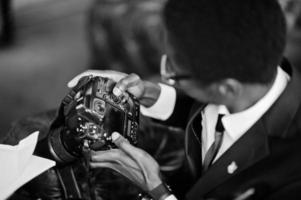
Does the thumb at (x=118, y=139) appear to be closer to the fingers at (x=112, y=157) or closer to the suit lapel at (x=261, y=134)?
the fingers at (x=112, y=157)

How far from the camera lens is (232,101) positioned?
1.00 metres

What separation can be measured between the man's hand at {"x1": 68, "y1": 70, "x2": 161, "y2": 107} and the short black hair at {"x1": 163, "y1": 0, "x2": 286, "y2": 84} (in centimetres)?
19

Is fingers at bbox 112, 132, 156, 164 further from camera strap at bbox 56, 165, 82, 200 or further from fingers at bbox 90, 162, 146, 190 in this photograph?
camera strap at bbox 56, 165, 82, 200

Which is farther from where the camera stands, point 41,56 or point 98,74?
point 41,56

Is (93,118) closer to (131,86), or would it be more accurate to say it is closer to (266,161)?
(131,86)

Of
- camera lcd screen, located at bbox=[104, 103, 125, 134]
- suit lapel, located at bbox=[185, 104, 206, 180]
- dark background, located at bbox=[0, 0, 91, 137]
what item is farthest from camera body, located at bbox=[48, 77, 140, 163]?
dark background, located at bbox=[0, 0, 91, 137]

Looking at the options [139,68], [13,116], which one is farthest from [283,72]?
[13,116]

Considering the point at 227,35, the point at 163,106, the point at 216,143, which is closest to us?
the point at 227,35

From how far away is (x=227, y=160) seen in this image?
101cm

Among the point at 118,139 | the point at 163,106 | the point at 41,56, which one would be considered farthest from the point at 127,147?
the point at 41,56

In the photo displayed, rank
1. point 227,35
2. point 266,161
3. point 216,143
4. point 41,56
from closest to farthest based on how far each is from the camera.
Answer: point 227,35, point 266,161, point 216,143, point 41,56

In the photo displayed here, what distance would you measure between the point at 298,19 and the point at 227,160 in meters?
1.75

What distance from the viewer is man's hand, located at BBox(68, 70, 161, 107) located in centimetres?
108

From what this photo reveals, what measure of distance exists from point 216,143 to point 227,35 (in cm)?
32
